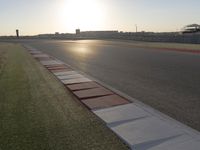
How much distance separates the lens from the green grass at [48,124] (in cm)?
467

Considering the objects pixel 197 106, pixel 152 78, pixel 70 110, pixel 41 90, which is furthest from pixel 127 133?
pixel 152 78

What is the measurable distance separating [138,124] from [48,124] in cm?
172

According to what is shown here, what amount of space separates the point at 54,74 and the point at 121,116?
22.8ft

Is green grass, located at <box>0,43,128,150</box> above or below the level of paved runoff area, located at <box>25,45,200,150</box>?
above

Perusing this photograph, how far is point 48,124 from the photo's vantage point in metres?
5.70

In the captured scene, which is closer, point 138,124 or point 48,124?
point 138,124

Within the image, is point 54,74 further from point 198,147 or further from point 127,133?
point 198,147

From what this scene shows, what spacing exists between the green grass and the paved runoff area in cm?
22

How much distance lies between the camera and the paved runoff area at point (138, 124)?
15.1 feet

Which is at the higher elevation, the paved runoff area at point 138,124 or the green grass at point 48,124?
the green grass at point 48,124

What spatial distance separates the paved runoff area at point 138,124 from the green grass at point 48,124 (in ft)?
0.72

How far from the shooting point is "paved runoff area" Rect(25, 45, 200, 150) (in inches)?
181

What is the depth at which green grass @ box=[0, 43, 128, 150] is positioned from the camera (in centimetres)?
467

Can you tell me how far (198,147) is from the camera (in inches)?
173
